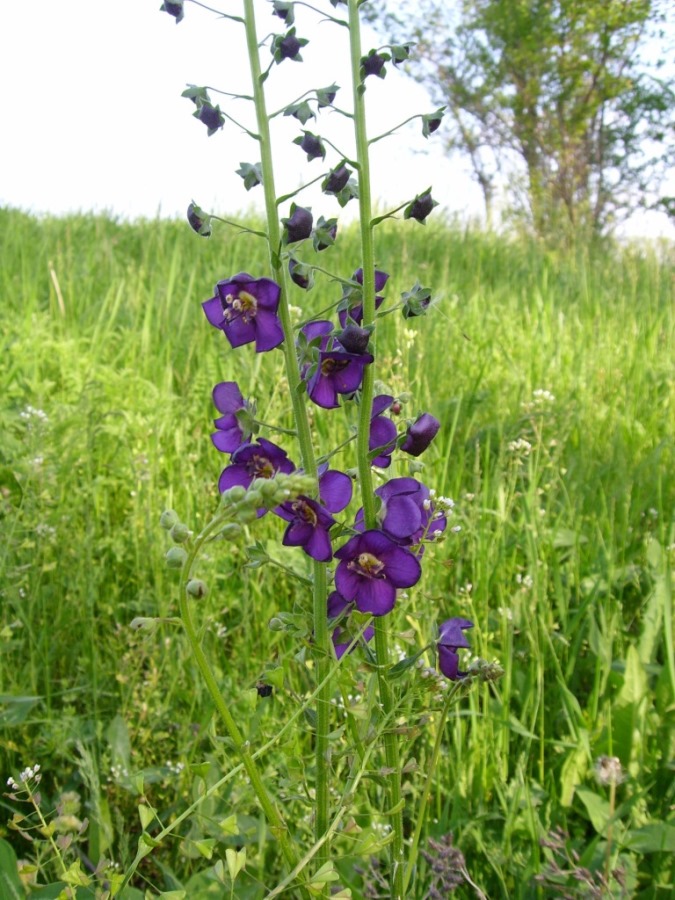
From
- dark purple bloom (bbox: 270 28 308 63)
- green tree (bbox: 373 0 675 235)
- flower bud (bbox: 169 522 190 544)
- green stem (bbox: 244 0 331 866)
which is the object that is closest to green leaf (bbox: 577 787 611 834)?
green stem (bbox: 244 0 331 866)

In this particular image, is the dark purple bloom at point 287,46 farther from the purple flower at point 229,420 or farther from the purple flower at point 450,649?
the purple flower at point 450,649

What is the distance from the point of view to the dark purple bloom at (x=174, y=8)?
110 centimetres

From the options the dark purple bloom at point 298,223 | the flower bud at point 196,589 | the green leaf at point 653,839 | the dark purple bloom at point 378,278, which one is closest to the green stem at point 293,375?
the dark purple bloom at point 298,223

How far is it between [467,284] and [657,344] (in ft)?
4.78

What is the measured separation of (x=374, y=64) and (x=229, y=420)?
1.64ft

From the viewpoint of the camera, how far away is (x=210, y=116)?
1.07 m

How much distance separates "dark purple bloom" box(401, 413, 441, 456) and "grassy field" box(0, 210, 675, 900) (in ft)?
0.70

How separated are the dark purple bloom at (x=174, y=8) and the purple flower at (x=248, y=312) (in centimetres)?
37

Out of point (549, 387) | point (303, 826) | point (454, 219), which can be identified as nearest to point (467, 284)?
point (549, 387)

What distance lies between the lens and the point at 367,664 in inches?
43.3

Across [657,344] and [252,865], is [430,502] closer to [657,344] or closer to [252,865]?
[252,865]

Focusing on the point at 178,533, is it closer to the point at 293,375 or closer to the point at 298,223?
the point at 293,375

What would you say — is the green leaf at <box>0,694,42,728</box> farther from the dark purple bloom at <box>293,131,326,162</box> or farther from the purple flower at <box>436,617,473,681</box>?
the dark purple bloom at <box>293,131,326,162</box>

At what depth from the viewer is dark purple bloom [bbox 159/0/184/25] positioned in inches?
43.1
